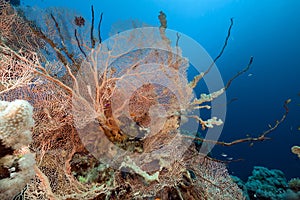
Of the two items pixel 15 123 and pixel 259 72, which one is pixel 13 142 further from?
pixel 259 72

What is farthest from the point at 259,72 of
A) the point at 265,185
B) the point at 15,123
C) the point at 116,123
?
the point at 15,123

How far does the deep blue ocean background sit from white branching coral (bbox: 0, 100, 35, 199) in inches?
807

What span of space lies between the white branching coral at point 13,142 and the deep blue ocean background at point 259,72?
2050cm

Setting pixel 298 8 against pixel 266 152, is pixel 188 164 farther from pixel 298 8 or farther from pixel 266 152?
pixel 298 8

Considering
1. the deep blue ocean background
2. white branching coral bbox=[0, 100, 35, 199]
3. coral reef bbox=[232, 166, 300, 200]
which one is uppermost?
the deep blue ocean background

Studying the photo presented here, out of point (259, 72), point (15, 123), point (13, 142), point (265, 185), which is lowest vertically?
point (13, 142)

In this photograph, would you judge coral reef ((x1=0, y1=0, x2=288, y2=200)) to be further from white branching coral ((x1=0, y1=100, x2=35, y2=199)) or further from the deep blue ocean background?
the deep blue ocean background

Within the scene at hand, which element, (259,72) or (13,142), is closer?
(13,142)

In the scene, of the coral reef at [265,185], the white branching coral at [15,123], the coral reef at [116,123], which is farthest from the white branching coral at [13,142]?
the coral reef at [265,185]

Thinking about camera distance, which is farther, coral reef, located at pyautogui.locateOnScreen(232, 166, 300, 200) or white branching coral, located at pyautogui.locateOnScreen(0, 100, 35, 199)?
coral reef, located at pyautogui.locateOnScreen(232, 166, 300, 200)

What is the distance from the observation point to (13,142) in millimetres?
1271

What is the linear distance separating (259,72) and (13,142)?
1807 inches

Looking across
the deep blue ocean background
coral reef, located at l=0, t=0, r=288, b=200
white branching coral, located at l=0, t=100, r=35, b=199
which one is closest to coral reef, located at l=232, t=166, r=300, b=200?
coral reef, located at l=0, t=0, r=288, b=200

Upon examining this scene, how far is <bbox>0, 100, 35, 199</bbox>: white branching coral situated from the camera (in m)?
1.23
